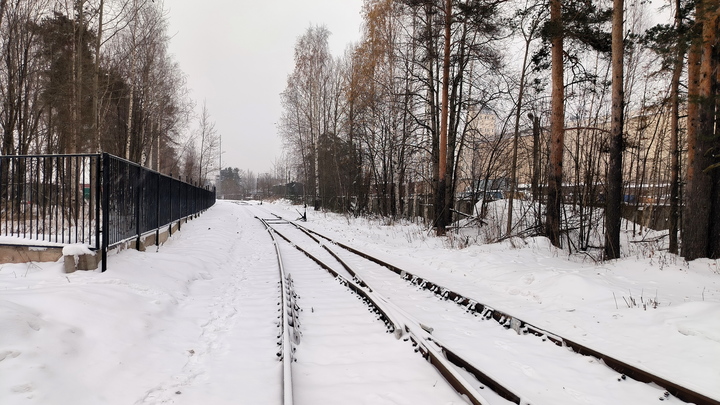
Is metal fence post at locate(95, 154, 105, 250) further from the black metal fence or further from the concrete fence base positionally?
the concrete fence base

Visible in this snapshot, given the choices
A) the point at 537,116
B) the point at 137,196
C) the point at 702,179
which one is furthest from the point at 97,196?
the point at 537,116

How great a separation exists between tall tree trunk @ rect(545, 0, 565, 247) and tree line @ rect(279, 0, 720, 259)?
0.13ft

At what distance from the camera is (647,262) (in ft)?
25.9

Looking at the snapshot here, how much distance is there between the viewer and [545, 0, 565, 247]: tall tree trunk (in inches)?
410

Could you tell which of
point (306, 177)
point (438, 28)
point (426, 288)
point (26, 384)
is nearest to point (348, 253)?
point (426, 288)

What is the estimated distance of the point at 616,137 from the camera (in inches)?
357

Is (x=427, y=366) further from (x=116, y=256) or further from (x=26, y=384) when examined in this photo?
(x=116, y=256)

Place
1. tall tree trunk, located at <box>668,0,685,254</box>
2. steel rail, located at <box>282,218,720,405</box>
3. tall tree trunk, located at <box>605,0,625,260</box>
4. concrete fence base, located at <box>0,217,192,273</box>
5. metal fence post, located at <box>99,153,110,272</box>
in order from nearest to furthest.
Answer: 1. steel rail, located at <box>282,218,720,405</box>
2. concrete fence base, located at <box>0,217,192,273</box>
3. metal fence post, located at <box>99,153,110,272</box>
4. tall tree trunk, located at <box>605,0,625,260</box>
5. tall tree trunk, located at <box>668,0,685,254</box>

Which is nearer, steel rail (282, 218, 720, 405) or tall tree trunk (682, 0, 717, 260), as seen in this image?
steel rail (282, 218, 720, 405)

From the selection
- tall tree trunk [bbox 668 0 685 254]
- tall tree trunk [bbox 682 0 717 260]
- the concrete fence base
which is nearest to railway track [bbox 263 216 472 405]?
the concrete fence base

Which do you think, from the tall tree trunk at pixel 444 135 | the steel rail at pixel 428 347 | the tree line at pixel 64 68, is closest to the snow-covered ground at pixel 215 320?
the steel rail at pixel 428 347

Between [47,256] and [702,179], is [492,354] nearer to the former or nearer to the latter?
[47,256]

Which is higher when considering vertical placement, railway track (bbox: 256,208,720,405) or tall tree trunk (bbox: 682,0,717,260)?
tall tree trunk (bbox: 682,0,717,260)

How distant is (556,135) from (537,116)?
5.76 m
